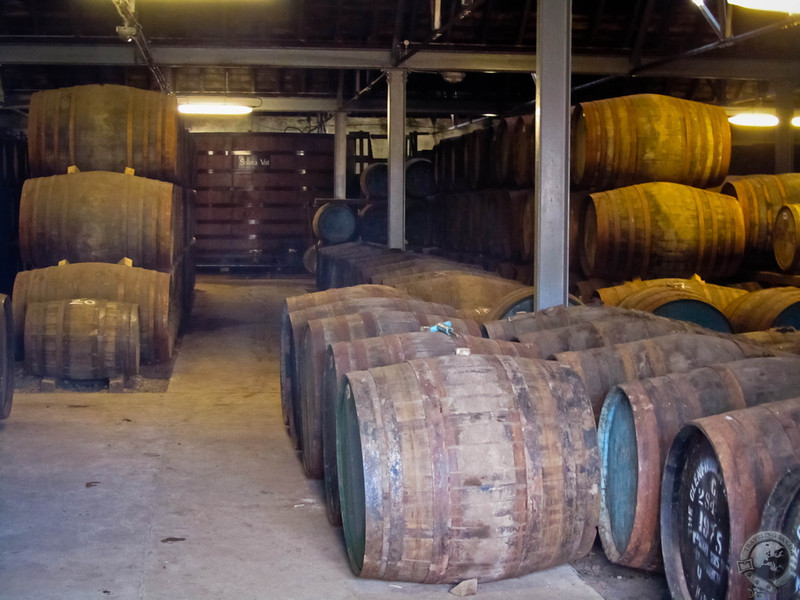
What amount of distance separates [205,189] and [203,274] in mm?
2134

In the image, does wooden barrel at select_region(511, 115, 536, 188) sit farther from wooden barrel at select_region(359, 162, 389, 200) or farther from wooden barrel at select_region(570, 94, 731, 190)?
wooden barrel at select_region(359, 162, 389, 200)

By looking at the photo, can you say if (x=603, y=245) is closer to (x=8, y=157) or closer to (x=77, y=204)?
(x=77, y=204)

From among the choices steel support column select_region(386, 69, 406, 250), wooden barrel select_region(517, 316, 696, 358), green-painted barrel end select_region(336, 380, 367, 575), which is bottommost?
green-painted barrel end select_region(336, 380, 367, 575)

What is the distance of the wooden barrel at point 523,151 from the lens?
11.1m

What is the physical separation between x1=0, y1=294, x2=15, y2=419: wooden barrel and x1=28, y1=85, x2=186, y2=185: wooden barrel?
3.68 metres

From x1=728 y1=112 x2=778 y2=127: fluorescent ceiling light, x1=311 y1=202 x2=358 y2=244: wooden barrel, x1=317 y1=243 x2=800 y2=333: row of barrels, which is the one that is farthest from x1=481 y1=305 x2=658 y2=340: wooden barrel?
x1=311 y1=202 x2=358 y2=244: wooden barrel

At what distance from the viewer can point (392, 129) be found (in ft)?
42.3

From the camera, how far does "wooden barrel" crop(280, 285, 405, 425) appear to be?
6.58 metres

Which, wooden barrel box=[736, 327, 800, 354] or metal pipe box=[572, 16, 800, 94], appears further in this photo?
metal pipe box=[572, 16, 800, 94]

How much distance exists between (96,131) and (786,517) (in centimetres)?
851

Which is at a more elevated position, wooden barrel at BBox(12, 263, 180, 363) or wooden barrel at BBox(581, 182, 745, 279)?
wooden barrel at BBox(581, 182, 745, 279)

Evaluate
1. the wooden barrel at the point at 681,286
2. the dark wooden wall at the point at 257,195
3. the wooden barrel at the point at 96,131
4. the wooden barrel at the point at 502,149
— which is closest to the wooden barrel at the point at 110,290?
the wooden barrel at the point at 96,131

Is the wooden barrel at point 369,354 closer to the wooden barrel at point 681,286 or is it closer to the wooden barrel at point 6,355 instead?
the wooden barrel at point 6,355

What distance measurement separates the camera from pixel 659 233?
29.7ft
